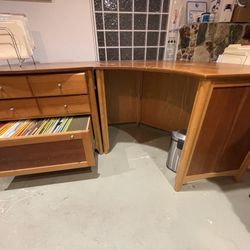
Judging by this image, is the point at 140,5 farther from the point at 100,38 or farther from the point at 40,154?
the point at 40,154

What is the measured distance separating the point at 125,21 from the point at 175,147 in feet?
4.58

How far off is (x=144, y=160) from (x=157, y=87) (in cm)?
77

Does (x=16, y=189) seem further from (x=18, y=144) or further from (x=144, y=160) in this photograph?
(x=144, y=160)

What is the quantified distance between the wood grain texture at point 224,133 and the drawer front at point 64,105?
83 cm

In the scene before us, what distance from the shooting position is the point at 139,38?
1.65m

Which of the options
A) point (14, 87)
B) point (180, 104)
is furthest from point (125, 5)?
point (14, 87)

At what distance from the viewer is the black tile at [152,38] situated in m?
1.66

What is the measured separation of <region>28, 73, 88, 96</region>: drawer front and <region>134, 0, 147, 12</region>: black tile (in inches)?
42.3

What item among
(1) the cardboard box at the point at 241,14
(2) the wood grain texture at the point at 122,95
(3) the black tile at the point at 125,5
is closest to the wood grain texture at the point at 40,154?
(2) the wood grain texture at the point at 122,95

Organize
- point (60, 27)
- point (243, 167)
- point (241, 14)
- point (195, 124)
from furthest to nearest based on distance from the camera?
1. point (60, 27)
2. point (241, 14)
3. point (243, 167)
4. point (195, 124)

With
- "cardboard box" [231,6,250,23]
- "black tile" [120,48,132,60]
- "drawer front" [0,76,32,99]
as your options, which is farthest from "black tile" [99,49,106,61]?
"cardboard box" [231,6,250,23]

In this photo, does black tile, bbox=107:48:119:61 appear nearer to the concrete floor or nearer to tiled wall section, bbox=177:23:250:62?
tiled wall section, bbox=177:23:250:62

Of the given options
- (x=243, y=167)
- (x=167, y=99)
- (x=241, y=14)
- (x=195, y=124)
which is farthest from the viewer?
(x=167, y=99)

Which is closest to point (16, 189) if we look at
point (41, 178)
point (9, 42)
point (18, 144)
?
point (41, 178)
